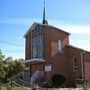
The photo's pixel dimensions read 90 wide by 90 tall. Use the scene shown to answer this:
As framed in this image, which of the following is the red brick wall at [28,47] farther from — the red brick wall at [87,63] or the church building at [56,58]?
the red brick wall at [87,63]

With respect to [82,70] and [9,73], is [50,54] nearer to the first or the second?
[82,70]

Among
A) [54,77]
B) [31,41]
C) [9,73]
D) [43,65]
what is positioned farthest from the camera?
[9,73]

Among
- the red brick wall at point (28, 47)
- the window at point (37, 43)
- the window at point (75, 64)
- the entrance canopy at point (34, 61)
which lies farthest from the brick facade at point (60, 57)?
the red brick wall at point (28, 47)

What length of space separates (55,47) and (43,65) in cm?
318

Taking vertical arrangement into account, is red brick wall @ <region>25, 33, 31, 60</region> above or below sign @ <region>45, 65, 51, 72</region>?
above

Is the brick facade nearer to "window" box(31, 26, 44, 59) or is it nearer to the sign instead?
the sign

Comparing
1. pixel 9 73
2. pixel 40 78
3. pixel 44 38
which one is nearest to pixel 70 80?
pixel 40 78

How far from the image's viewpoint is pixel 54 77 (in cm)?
3666

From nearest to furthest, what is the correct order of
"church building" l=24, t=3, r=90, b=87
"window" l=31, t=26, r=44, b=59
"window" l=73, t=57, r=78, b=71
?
"church building" l=24, t=3, r=90, b=87 < "window" l=73, t=57, r=78, b=71 < "window" l=31, t=26, r=44, b=59

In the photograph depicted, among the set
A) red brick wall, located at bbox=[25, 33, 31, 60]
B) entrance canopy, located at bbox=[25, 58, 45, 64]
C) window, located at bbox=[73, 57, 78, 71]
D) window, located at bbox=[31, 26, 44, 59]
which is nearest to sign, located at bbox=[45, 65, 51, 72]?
entrance canopy, located at bbox=[25, 58, 45, 64]

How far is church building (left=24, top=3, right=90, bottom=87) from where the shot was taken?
126 ft

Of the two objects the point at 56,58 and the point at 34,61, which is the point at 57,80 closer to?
the point at 56,58

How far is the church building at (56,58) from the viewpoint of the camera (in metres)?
38.5

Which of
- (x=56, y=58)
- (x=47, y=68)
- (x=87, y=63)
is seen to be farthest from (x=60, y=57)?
(x=87, y=63)
